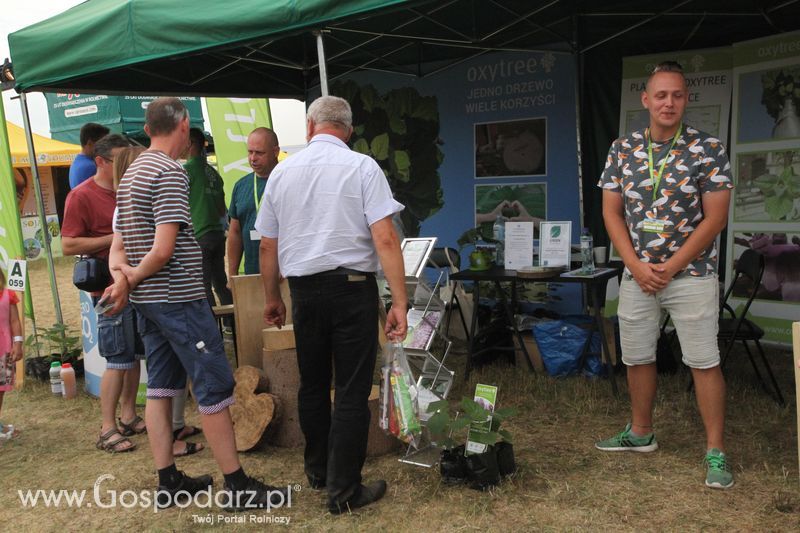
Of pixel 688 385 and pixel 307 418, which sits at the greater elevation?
pixel 307 418

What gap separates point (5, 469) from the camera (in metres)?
3.57

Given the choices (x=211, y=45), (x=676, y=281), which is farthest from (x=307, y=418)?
(x=211, y=45)

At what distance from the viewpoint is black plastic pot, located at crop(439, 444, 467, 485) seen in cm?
296

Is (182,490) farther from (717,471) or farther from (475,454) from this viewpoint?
(717,471)

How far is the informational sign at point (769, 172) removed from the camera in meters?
4.68

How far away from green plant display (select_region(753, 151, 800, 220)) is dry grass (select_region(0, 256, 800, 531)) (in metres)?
1.30

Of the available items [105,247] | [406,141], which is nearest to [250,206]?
[105,247]

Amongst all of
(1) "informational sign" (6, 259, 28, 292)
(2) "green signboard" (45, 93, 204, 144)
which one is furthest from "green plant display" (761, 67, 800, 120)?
(2) "green signboard" (45, 93, 204, 144)

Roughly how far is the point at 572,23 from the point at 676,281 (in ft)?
9.42

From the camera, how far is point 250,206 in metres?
4.13

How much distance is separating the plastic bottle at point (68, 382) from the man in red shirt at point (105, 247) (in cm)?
123

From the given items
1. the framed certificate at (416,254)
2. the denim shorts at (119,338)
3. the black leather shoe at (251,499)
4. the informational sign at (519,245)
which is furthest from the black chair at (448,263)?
the black leather shoe at (251,499)

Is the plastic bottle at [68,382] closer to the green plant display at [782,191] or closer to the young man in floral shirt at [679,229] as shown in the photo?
the young man in floral shirt at [679,229]

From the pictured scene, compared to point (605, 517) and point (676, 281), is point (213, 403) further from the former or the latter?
point (676, 281)
